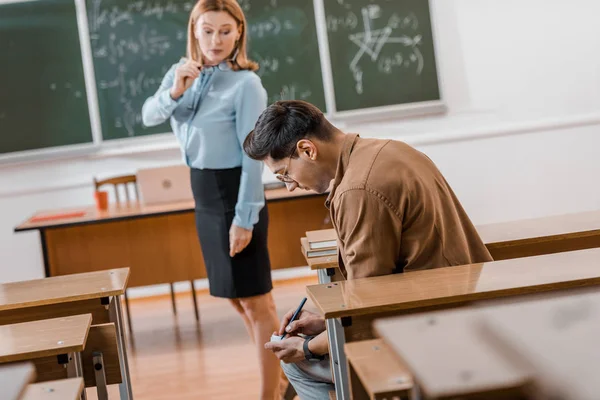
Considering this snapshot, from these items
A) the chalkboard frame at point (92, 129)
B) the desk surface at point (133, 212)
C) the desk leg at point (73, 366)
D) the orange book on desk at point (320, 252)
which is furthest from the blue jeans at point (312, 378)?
the chalkboard frame at point (92, 129)

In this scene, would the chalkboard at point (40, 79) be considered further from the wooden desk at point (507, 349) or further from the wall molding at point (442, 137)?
the wooden desk at point (507, 349)

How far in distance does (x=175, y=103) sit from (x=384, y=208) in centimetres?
131

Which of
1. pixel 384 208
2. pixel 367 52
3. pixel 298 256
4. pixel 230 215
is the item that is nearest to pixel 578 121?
pixel 367 52

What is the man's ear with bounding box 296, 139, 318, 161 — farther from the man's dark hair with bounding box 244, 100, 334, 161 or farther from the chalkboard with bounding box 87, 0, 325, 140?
the chalkboard with bounding box 87, 0, 325, 140

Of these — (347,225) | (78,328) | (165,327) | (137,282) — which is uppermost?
(347,225)

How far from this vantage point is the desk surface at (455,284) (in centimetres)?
185

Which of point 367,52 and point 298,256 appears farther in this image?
point 367,52

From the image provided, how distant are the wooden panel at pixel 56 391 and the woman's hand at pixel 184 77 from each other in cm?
161

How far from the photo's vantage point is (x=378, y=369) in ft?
5.22

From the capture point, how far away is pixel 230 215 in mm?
3123

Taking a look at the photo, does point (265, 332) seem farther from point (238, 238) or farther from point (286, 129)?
point (286, 129)

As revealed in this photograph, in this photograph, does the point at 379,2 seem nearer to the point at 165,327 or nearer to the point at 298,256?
the point at 298,256

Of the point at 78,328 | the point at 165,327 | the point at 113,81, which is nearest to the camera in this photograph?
the point at 78,328

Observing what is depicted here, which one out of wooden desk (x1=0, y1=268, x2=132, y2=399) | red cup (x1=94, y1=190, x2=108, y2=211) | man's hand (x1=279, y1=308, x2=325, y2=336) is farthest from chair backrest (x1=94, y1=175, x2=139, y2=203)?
man's hand (x1=279, y1=308, x2=325, y2=336)
